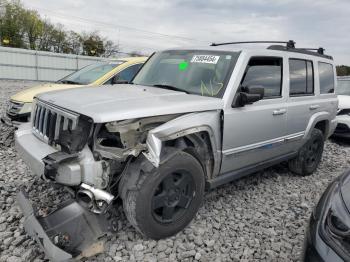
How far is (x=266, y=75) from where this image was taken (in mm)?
4320

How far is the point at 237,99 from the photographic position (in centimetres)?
372

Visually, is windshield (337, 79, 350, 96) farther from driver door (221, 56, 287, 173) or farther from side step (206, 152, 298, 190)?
driver door (221, 56, 287, 173)

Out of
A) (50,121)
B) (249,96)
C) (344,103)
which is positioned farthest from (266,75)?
(344,103)

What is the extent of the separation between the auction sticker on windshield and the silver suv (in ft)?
0.04

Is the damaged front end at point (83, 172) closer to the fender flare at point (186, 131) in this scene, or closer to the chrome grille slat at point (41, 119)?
the fender flare at point (186, 131)

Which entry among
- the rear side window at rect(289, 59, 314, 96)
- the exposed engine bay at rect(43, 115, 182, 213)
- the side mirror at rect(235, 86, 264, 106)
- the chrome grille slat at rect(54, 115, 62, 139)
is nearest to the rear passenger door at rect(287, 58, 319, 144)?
the rear side window at rect(289, 59, 314, 96)

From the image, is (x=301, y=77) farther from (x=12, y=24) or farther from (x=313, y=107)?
(x=12, y=24)

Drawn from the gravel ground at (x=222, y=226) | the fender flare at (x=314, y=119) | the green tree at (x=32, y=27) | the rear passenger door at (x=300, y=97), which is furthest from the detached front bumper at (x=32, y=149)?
the green tree at (x=32, y=27)

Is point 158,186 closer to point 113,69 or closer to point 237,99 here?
point 237,99

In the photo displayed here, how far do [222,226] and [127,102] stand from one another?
1692mm

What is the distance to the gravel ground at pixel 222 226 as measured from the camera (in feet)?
10.2

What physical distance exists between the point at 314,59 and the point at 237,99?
238cm

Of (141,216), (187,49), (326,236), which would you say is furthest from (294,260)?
(187,49)

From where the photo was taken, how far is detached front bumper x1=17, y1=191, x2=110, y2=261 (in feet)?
8.99
